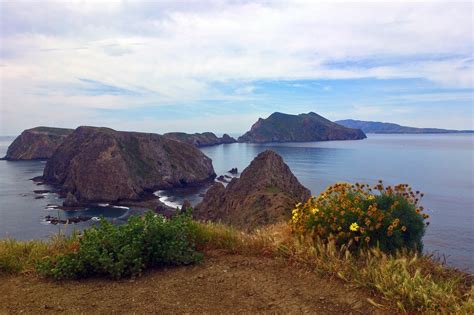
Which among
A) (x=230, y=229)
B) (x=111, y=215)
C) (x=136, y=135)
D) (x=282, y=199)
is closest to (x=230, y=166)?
(x=136, y=135)

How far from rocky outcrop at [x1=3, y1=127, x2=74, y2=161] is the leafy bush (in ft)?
614

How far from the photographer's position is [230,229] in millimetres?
8734

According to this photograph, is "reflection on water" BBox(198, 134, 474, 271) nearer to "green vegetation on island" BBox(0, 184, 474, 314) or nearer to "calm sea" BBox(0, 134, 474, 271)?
"calm sea" BBox(0, 134, 474, 271)

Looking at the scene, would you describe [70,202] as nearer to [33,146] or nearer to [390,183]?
[390,183]

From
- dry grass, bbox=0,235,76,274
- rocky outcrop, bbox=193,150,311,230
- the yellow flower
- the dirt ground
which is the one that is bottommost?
rocky outcrop, bbox=193,150,311,230

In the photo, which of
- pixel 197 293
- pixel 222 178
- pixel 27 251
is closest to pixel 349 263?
pixel 197 293

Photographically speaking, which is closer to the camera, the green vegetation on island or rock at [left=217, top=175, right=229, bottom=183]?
the green vegetation on island

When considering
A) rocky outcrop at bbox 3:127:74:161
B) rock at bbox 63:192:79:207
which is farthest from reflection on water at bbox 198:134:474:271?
rocky outcrop at bbox 3:127:74:161

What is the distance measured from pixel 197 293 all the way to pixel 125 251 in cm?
148

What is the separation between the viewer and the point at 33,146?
175 metres

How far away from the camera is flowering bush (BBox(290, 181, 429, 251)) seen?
6801 mm

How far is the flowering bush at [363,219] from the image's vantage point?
6.80m

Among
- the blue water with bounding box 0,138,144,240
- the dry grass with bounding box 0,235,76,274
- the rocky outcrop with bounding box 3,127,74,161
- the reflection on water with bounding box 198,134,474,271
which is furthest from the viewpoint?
the rocky outcrop with bounding box 3,127,74,161

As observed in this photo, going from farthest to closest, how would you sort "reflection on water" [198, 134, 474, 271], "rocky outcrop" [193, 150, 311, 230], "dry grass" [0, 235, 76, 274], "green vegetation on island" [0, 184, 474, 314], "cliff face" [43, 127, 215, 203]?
"cliff face" [43, 127, 215, 203] → "rocky outcrop" [193, 150, 311, 230] → "reflection on water" [198, 134, 474, 271] → "dry grass" [0, 235, 76, 274] → "green vegetation on island" [0, 184, 474, 314]
